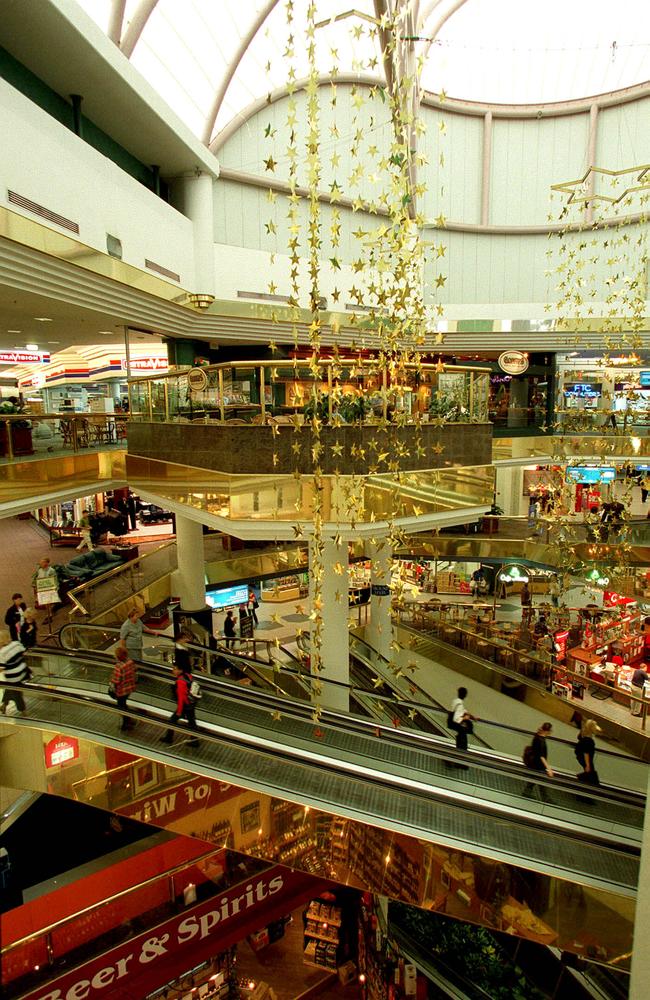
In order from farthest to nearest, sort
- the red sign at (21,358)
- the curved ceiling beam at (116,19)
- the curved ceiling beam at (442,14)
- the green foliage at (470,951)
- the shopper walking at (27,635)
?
the red sign at (21,358)
the curved ceiling beam at (442,14)
the curved ceiling beam at (116,19)
the shopper walking at (27,635)
the green foliage at (470,951)

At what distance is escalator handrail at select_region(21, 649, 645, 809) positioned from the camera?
18.6ft

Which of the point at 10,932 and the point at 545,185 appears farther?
the point at 545,185

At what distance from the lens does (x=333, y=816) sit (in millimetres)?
4996

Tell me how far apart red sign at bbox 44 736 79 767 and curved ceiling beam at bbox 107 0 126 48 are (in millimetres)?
11456

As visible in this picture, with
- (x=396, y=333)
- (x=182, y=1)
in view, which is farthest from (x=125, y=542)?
(x=396, y=333)

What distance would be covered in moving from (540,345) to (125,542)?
14.8m

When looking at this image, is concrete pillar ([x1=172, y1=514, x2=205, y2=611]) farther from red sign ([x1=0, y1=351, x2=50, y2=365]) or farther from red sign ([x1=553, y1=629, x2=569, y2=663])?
red sign ([x1=553, y1=629, x2=569, y2=663])

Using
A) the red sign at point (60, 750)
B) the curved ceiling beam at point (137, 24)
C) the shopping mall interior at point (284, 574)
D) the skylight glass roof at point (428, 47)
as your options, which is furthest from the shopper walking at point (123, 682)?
the curved ceiling beam at point (137, 24)

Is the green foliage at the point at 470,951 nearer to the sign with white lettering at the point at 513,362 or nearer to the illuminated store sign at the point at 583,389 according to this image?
the sign with white lettering at the point at 513,362

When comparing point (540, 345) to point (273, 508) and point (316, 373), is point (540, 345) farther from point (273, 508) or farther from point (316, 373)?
point (316, 373)

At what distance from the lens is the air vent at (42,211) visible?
24.3 feet

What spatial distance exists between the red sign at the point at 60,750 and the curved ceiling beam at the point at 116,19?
451 inches

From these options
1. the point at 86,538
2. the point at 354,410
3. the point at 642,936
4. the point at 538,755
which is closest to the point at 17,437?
the point at 86,538

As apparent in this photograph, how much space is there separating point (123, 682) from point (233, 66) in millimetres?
13755
